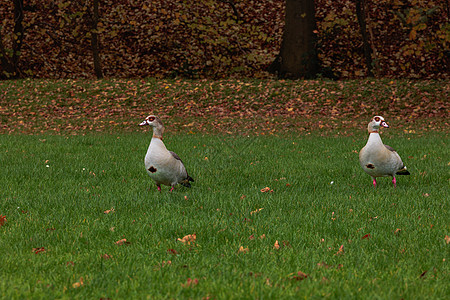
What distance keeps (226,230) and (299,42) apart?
17183 mm

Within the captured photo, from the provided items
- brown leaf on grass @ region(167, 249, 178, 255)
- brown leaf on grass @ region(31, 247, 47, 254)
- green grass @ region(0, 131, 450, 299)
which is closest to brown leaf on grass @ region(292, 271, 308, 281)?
green grass @ region(0, 131, 450, 299)

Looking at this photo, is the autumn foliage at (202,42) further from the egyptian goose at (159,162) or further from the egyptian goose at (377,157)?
the egyptian goose at (159,162)

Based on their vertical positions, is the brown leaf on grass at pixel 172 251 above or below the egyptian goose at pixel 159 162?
below

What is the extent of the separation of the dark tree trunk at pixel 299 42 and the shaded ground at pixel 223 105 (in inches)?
47.4

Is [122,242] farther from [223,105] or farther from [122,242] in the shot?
[223,105]

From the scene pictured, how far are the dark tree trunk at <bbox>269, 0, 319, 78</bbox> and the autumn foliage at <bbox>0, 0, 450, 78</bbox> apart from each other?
8.31 ft

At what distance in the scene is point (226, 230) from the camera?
505cm

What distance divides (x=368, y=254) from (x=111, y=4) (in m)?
28.7

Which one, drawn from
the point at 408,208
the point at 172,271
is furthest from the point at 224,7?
the point at 172,271

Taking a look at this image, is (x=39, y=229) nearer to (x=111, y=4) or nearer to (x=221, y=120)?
(x=221, y=120)

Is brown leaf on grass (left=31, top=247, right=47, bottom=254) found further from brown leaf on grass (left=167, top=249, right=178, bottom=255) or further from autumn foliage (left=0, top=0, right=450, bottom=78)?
autumn foliage (left=0, top=0, right=450, bottom=78)

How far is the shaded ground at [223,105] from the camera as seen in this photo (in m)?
15.9

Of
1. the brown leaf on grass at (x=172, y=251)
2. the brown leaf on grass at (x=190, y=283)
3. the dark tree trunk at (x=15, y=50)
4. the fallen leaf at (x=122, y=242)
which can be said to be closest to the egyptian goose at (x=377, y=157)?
the brown leaf on grass at (x=172, y=251)

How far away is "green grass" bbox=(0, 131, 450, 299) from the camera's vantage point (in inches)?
143
